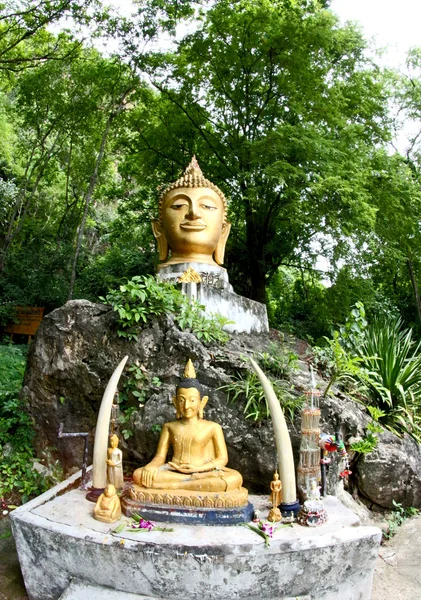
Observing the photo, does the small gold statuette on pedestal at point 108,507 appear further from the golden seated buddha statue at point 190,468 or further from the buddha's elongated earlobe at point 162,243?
the buddha's elongated earlobe at point 162,243

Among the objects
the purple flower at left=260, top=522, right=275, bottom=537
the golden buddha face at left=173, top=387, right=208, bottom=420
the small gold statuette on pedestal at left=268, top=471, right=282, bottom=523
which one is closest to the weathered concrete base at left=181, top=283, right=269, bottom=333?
the golden buddha face at left=173, top=387, right=208, bottom=420

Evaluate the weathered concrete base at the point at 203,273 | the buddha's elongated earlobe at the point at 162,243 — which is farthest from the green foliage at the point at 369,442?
the buddha's elongated earlobe at the point at 162,243

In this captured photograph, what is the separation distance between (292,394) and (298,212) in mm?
5320

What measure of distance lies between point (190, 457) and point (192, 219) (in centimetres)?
371

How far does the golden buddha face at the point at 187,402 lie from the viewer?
13.6 ft

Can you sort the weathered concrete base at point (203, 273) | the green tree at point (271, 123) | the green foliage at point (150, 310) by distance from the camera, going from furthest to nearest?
the green tree at point (271, 123) < the weathered concrete base at point (203, 273) < the green foliage at point (150, 310)

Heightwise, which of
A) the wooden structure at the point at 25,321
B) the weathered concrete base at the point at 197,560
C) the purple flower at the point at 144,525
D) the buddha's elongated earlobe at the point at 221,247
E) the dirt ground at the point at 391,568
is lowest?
the dirt ground at the point at 391,568

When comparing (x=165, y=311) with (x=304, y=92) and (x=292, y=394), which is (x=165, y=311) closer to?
(x=292, y=394)

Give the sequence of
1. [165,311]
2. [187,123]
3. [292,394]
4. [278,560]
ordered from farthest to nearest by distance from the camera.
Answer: [187,123]
[165,311]
[292,394]
[278,560]

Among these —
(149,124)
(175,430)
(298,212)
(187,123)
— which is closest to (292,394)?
(175,430)

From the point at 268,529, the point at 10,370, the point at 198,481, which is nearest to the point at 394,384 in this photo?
the point at 268,529

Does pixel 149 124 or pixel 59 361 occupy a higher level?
pixel 149 124

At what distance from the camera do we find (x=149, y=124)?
1252cm

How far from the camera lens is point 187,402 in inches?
163
